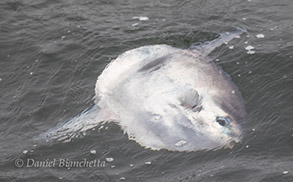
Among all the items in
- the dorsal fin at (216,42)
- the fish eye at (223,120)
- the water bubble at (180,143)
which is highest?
the dorsal fin at (216,42)

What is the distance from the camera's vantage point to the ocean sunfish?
21.1 ft

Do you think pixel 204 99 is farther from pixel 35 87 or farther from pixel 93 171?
pixel 35 87

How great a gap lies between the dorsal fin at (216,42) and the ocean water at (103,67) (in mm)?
103

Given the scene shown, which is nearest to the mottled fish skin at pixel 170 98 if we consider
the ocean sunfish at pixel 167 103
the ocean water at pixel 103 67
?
the ocean sunfish at pixel 167 103

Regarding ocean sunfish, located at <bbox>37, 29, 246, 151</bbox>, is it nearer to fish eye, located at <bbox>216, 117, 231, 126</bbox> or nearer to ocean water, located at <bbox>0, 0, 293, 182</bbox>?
fish eye, located at <bbox>216, 117, 231, 126</bbox>

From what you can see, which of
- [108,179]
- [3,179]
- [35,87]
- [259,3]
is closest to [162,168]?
[108,179]

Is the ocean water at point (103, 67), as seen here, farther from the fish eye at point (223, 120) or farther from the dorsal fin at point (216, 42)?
the fish eye at point (223, 120)

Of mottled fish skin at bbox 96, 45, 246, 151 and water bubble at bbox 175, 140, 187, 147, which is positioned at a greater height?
mottled fish skin at bbox 96, 45, 246, 151

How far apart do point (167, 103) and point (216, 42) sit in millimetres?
1731

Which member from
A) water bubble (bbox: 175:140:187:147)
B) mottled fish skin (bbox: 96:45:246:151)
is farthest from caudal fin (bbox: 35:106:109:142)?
water bubble (bbox: 175:140:187:147)

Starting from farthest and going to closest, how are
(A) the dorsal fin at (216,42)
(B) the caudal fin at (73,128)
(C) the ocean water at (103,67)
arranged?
(A) the dorsal fin at (216,42) < (B) the caudal fin at (73,128) < (C) the ocean water at (103,67)

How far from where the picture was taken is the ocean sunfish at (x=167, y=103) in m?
6.42

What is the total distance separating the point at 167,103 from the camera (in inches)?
265

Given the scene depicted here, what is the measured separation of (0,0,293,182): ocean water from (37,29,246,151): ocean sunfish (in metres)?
0.13
